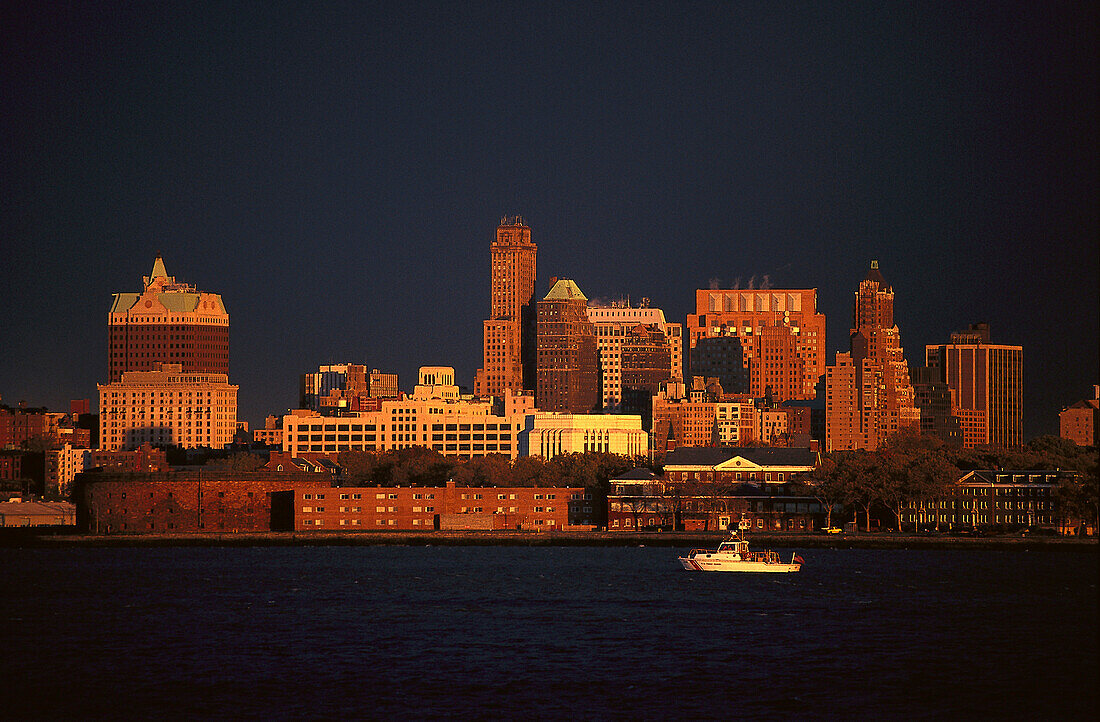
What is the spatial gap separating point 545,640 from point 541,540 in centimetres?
7672

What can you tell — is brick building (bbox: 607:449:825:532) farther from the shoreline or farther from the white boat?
the white boat

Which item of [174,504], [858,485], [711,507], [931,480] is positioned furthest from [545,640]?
[931,480]

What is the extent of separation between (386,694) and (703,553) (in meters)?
68.4

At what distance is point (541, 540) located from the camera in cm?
17550

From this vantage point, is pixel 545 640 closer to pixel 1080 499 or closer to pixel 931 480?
pixel 1080 499

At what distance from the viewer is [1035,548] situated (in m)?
168

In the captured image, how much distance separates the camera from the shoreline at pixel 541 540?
560 ft

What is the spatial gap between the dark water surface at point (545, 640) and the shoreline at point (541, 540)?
64.8ft

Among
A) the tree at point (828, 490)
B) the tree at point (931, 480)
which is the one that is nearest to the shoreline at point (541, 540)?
the tree at point (828, 490)

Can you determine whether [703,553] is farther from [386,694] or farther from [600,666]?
[386,694]

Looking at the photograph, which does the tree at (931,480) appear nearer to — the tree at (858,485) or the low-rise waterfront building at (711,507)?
the tree at (858,485)

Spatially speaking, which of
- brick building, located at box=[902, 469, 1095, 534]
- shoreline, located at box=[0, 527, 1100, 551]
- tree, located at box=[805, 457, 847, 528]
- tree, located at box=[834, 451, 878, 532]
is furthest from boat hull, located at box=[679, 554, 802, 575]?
brick building, located at box=[902, 469, 1095, 534]

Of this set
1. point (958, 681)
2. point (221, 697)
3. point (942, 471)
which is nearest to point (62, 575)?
point (221, 697)

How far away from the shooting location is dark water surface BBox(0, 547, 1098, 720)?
3120 inches
